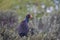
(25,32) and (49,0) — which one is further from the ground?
(49,0)

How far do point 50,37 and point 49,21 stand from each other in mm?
1952

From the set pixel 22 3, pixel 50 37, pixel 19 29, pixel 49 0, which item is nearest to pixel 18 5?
pixel 22 3

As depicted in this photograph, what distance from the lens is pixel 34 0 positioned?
10422 millimetres

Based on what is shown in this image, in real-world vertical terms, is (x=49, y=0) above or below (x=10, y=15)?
above

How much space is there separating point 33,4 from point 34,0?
0.15m

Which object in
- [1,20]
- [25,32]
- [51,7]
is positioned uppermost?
[51,7]

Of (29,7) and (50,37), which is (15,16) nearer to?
(29,7)

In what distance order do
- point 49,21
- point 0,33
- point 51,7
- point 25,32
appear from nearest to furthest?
1. point 0,33
2. point 25,32
3. point 49,21
4. point 51,7

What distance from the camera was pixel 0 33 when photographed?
421cm

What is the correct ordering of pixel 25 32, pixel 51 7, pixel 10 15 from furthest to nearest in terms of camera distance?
pixel 51 7 → pixel 10 15 → pixel 25 32

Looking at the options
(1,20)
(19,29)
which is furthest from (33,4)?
(19,29)

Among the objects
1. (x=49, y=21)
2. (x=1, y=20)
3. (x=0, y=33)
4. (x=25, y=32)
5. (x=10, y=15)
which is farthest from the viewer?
(x=10, y=15)

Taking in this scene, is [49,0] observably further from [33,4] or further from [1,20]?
[1,20]

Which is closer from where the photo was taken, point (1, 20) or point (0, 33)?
point (0, 33)
